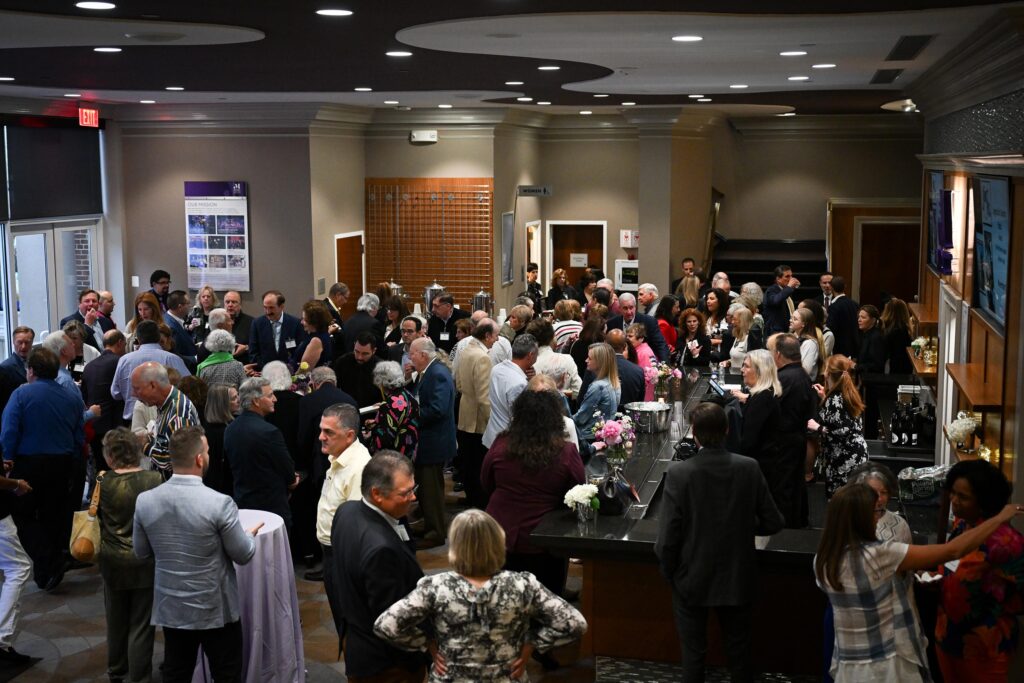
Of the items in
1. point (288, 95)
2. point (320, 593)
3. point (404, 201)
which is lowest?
point (320, 593)

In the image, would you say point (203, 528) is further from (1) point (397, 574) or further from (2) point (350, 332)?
(2) point (350, 332)

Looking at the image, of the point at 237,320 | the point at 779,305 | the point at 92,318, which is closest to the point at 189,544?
the point at 92,318

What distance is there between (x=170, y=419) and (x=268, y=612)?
146cm

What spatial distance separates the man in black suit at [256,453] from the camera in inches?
226

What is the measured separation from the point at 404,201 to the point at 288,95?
4083mm

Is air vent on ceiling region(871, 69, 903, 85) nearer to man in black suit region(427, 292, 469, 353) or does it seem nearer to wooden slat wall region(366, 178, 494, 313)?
man in black suit region(427, 292, 469, 353)

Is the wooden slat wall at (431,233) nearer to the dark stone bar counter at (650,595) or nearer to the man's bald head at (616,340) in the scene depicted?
the man's bald head at (616,340)

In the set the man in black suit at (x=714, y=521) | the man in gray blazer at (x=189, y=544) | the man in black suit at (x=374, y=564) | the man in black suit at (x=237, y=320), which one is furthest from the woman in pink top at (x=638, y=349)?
the man in black suit at (x=374, y=564)

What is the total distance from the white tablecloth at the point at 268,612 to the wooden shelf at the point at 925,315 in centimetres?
650

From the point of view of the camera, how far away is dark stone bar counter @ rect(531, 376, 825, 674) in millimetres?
5055

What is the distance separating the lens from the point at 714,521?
169 inches

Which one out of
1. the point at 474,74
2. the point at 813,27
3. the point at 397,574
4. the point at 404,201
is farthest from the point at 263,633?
the point at 404,201

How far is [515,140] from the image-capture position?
15.3 meters

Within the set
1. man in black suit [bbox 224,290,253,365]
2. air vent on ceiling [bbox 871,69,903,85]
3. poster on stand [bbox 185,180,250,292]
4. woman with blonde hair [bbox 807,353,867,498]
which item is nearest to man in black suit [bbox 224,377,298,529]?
woman with blonde hair [bbox 807,353,867,498]
